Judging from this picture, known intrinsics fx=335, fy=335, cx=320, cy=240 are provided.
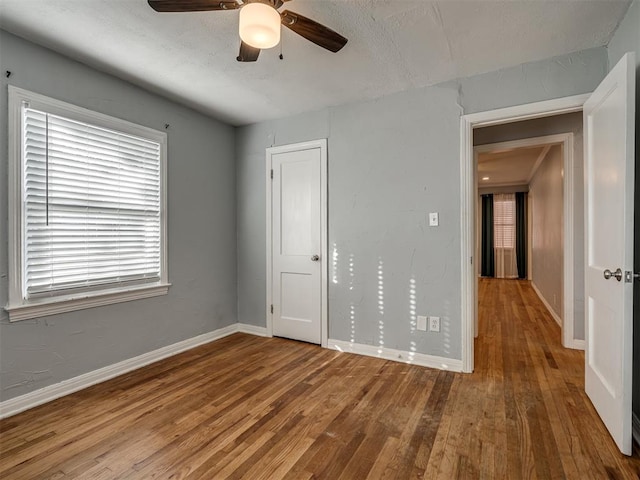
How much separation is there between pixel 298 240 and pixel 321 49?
1920mm

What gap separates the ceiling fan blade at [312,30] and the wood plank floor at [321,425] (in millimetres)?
2257

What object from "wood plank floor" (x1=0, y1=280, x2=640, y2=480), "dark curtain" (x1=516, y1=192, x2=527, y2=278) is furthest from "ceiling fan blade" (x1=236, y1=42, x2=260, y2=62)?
"dark curtain" (x1=516, y1=192, x2=527, y2=278)

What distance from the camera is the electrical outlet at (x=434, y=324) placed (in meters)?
2.93

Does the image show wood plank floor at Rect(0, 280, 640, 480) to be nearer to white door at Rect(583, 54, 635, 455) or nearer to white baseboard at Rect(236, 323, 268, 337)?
white door at Rect(583, 54, 635, 455)

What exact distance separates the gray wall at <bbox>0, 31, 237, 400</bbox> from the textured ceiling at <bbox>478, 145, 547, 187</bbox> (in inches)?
145

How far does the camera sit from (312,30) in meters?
1.80

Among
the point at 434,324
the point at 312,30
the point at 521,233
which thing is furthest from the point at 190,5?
the point at 521,233

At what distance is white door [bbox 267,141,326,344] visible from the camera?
3.54m

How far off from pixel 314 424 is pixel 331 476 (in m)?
0.46

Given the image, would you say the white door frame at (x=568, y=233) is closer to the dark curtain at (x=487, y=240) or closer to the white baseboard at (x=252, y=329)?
the white baseboard at (x=252, y=329)

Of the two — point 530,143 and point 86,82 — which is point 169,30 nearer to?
point 86,82

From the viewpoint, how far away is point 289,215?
12.3 ft

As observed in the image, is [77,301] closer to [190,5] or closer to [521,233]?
[190,5]

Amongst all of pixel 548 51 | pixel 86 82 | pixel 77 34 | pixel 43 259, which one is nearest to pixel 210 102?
pixel 86 82
